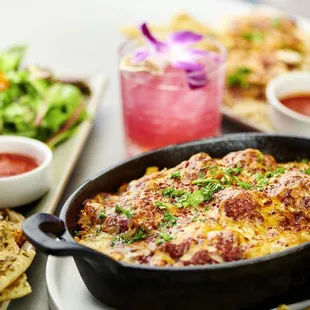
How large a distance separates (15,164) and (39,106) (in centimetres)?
62

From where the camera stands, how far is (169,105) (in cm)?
319

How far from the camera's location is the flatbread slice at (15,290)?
83.9 inches

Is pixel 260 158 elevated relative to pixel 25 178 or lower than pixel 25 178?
elevated

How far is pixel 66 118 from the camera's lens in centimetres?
349

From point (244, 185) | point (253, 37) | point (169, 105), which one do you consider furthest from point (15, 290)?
point (253, 37)

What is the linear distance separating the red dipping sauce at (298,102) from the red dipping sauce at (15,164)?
1.37m

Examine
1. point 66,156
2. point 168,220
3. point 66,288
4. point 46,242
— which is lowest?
point 66,156

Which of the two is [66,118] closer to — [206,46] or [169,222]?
Result: [206,46]

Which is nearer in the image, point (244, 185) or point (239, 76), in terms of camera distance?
point (244, 185)

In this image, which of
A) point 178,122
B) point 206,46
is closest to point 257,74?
point 206,46

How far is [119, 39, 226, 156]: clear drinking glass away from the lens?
3.16 meters

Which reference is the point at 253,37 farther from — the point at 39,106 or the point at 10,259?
the point at 10,259

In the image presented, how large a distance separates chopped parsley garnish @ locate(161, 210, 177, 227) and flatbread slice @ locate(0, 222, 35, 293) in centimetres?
48

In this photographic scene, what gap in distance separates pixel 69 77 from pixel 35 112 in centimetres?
54
